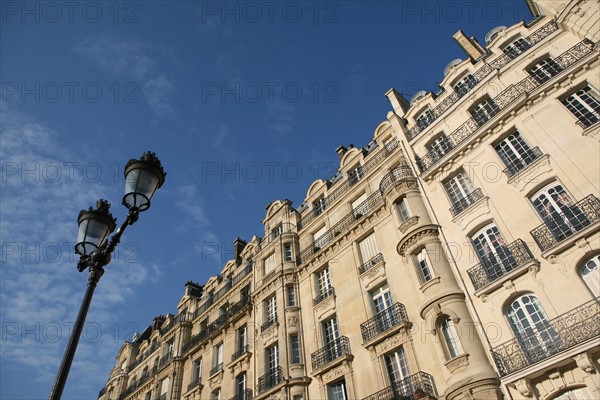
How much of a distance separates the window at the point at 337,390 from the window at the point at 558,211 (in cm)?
923

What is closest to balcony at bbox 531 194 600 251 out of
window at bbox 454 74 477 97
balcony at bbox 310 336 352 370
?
window at bbox 454 74 477 97

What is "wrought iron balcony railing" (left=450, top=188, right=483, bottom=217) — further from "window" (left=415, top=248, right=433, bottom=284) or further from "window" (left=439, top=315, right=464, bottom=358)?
"window" (left=439, top=315, right=464, bottom=358)

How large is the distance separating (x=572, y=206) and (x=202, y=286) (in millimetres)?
26325

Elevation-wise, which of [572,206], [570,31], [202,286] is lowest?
[572,206]

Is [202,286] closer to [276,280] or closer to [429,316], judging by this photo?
[276,280]

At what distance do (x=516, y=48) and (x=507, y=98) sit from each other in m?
3.44

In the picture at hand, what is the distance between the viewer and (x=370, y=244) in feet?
61.2

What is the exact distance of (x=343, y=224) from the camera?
67.0 ft

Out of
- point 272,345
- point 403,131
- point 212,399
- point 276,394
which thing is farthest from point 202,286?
point 403,131

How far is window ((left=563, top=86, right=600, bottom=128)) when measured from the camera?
13586mm

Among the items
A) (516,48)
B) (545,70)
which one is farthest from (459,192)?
(516,48)

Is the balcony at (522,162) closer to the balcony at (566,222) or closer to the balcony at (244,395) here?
the balcony at (566,222)

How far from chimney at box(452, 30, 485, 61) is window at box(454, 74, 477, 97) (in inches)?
63.4

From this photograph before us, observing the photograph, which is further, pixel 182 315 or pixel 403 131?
pixel 182 315
